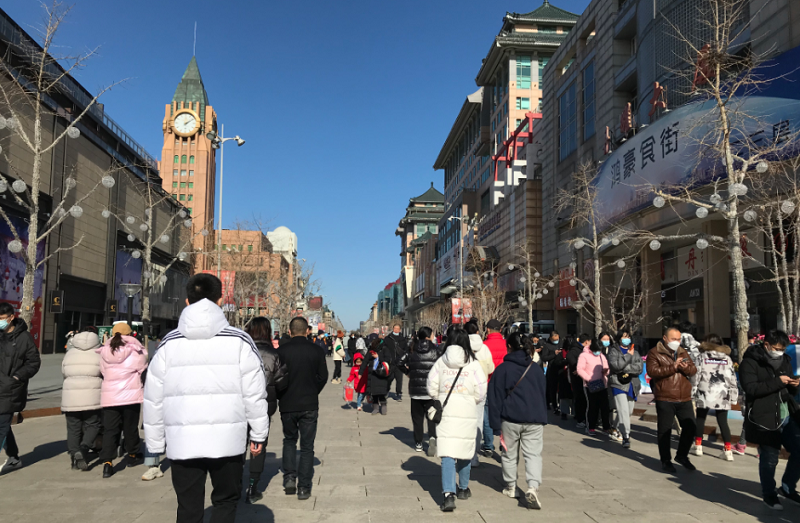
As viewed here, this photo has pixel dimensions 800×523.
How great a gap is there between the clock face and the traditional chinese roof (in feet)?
242

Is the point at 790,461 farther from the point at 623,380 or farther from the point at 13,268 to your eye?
the point at 13,268

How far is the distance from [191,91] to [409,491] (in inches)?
3797

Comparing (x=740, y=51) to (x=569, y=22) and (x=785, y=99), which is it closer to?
(x=785, y=99)

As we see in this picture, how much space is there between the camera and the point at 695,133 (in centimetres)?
2319

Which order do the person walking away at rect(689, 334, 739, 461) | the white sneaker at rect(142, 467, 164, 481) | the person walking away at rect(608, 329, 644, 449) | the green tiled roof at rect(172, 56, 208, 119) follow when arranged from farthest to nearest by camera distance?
the green tiled roof at rect(172, 56, 208, 119)
the person walking away at rect(608, 329, 644, 449)
the person walking away at rect(689, 334, 739, 461)
the white sneaker at rect(142, 467, 164, 481)

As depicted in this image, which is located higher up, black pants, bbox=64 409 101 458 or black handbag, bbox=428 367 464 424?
black handbag, bbox=428 367 464 424

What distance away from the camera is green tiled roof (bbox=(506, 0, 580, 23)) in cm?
6606

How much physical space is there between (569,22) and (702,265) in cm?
4758

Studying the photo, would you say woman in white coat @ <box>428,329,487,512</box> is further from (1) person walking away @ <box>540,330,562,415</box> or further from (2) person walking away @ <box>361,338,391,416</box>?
(1) person walking away @ <box>540,330,562,415</box>

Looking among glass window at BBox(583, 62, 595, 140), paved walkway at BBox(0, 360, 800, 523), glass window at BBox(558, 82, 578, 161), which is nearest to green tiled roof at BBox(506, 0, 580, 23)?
glass window at BBox(558, 82, 578, 161)

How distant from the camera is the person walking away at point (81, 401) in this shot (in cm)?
748

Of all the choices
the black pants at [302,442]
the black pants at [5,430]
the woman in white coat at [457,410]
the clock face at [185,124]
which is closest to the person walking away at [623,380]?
the woman in white coat at [457,410]

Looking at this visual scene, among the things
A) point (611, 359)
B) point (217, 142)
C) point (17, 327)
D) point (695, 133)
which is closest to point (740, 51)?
point (695, 133)

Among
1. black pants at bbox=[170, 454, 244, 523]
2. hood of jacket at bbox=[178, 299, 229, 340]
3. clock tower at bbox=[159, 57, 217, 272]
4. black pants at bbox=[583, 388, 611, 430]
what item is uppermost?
clock tower at bbox=[159, 57, 217, 272]
